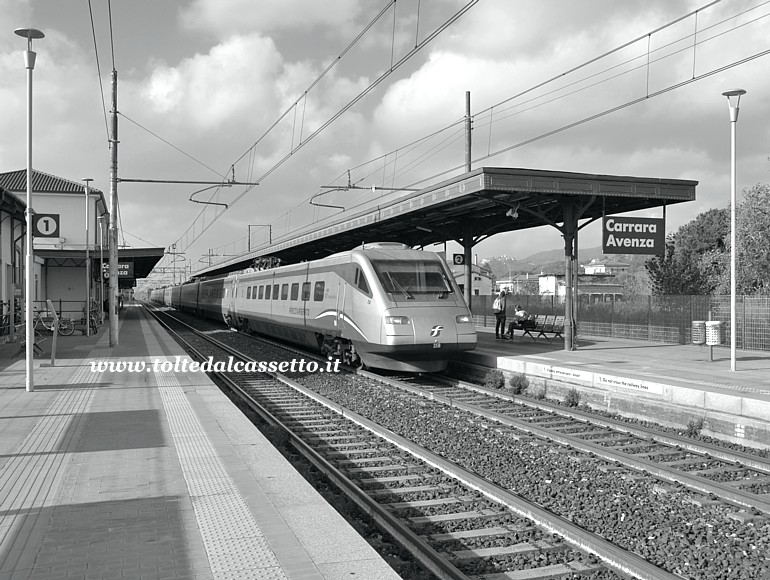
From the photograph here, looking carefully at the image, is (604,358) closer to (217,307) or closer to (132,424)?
(132,424)

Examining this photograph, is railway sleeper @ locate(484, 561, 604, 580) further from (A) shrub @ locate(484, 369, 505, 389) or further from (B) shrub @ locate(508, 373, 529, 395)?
(A) shrub @ locate(484, 369, 505, 389)

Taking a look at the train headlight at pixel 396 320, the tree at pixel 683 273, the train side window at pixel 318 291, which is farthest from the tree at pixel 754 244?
the train headlight at pixel 396 320

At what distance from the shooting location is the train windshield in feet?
44.9

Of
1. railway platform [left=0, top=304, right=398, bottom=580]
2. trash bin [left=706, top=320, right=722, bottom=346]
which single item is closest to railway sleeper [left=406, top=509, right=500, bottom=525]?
railway platform [left=0, top=304, right=398, bottom=580]

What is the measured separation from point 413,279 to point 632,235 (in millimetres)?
5396

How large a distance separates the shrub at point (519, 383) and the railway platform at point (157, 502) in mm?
5979

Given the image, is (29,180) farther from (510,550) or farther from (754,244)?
(754,244)

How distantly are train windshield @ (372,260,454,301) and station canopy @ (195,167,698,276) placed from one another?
1867 millimetres

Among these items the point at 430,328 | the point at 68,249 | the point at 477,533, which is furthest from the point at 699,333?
the point at 68,249

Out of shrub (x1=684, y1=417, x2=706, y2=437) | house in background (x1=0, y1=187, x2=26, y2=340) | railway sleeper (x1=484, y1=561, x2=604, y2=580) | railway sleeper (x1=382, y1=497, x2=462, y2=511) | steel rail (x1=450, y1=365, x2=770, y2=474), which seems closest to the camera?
railway sleeper (x1=484, y1=561, x2=604, y2=580)

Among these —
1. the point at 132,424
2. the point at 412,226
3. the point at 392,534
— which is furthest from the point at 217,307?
the point at 392,534

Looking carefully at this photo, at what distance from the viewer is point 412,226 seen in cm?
2045

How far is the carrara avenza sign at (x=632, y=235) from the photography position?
15.5m

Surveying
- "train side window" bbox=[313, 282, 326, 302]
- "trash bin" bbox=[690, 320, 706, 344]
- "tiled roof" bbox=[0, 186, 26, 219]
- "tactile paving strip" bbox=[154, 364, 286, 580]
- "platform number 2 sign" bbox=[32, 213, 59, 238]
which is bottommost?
"tactile paving strip" bbox=[154, 364, 286, 580]
